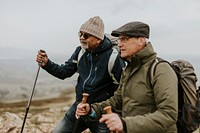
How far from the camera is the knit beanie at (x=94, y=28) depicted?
554 centimetres

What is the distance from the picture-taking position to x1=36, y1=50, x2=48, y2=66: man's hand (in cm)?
609

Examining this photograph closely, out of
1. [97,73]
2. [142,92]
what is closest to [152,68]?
[142,92]

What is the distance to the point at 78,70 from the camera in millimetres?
5867

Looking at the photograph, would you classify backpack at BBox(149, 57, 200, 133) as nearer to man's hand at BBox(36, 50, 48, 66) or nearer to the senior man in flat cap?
the senior man in flat cap

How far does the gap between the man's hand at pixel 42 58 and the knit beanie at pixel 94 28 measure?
888 mm

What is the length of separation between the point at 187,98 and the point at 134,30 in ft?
3.09

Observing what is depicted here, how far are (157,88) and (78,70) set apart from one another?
2270 millimetres

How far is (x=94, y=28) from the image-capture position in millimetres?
5570

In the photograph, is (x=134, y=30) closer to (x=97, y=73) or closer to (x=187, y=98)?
(x=187, y=98)

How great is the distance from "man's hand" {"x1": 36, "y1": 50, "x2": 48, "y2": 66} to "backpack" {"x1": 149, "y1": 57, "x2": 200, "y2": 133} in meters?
2.55

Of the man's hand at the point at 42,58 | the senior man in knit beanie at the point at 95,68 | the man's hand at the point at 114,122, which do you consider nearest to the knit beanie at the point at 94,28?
the senior man in knit beanie at the point at 95,68

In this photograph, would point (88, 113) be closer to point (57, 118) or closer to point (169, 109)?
point (169, 109)

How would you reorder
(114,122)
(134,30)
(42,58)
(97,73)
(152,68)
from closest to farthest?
(114,122)
(152,68)
(134,30)
(97,73)
(42,58)

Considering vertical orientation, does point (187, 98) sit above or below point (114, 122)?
above
